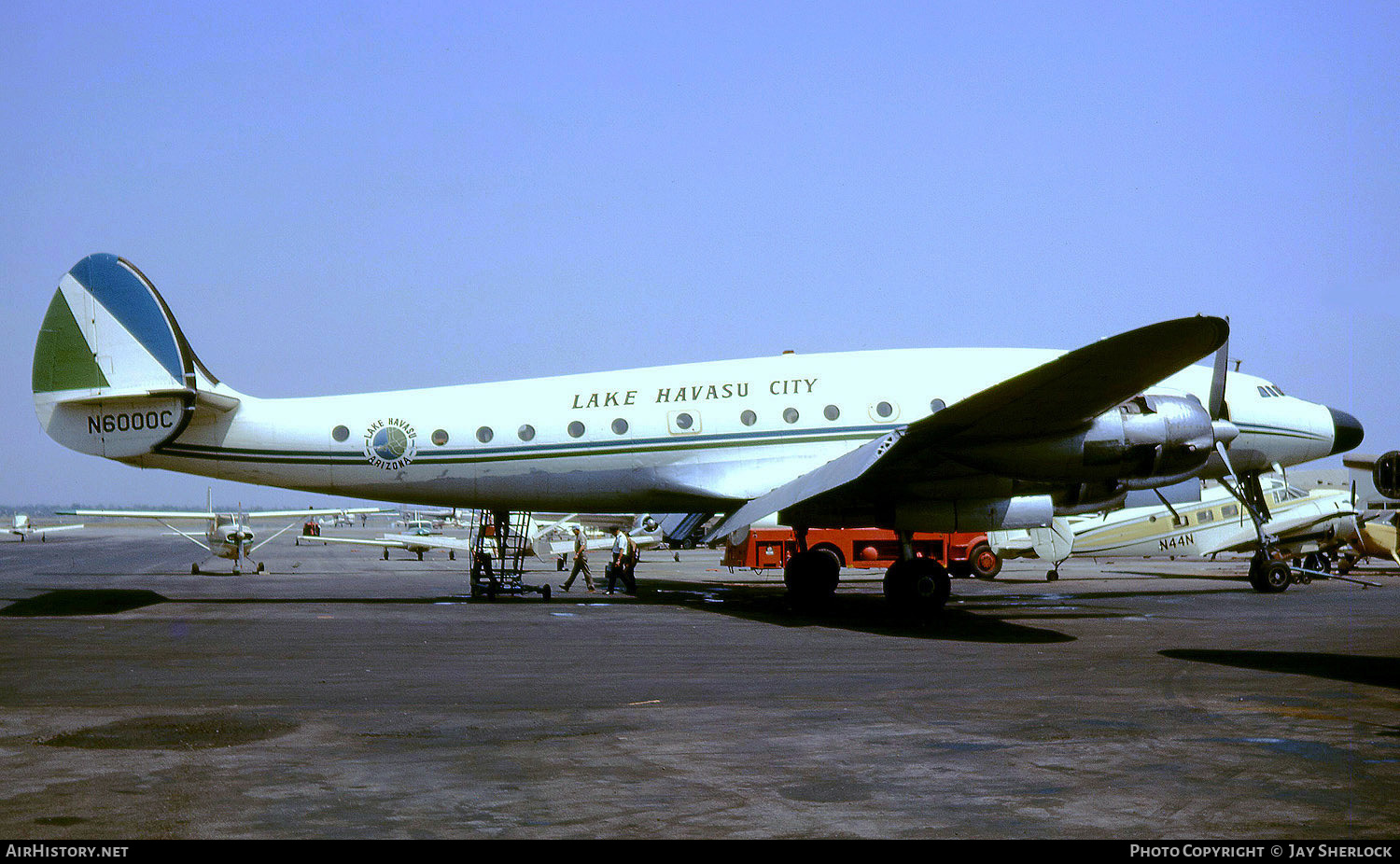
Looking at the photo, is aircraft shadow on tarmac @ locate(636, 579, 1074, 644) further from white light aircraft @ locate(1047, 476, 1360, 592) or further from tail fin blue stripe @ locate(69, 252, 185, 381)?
white light aircraft @ locate(1047, 476, 1360, 592)

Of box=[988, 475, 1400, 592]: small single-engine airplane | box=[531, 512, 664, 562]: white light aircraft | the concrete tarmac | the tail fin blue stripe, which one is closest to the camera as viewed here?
the concrete tarmac

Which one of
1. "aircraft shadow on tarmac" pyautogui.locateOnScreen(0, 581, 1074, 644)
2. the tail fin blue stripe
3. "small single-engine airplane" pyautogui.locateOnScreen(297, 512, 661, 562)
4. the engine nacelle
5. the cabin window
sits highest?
the tail fin blue stripe

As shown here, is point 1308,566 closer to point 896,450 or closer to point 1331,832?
point 896,450

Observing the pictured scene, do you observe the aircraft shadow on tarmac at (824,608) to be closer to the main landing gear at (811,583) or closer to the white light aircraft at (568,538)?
the main landing gear at (811,583)

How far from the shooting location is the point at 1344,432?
23.0 m

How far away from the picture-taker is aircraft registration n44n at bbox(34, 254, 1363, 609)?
19.3 metres

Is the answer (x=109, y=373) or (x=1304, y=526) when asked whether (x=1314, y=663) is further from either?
(x=1304, y=526)

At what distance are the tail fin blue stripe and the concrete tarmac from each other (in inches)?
195

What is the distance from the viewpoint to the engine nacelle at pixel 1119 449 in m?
16.8

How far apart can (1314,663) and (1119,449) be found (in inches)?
215

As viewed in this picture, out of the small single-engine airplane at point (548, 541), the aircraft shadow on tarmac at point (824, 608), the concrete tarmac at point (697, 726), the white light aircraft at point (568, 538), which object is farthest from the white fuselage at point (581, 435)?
the white light aircraft at point (568, 538)

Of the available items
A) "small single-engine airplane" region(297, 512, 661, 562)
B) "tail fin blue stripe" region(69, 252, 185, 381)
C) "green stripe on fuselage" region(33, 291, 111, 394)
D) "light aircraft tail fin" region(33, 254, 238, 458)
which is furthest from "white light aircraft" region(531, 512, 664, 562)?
"green stripe on fuselage" region(33, 291, 111, 394)

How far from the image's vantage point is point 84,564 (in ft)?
129

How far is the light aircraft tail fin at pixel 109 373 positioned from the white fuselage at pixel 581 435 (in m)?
0.46
